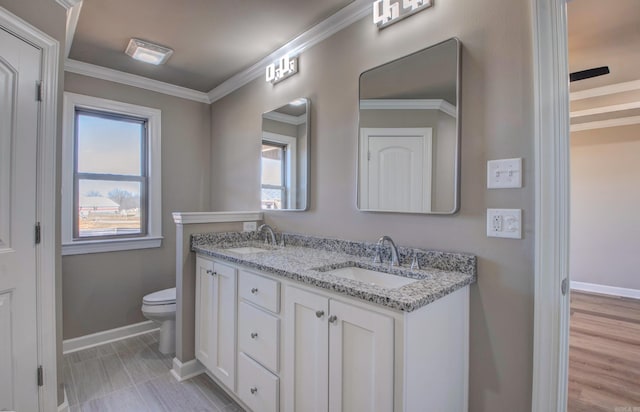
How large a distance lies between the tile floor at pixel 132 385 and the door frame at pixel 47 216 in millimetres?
330

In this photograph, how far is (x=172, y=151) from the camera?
10.9 feet

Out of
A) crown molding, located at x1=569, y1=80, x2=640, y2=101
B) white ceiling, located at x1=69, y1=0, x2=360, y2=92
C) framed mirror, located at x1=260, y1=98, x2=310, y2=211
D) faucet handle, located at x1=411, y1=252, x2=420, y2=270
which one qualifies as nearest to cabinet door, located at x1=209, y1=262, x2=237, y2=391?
framed mirror, located at x1=260, y1=98, x2=310, y2=211

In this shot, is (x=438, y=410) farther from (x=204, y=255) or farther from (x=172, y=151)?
(x=172, y=151)

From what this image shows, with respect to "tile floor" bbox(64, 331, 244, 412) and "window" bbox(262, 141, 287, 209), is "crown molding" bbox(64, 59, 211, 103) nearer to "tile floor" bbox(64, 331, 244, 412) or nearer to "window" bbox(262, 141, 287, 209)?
"window" bbox(262, 141, 287, 209)

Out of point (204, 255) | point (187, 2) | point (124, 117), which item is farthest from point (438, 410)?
point (124, 117)

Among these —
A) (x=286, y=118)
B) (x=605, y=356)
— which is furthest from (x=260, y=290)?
(x=605, y=356)

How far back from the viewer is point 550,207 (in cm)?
127

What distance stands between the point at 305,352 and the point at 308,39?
2.10 metres

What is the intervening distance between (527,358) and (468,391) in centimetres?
32

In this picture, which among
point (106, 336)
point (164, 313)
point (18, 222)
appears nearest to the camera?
point (18, 222)

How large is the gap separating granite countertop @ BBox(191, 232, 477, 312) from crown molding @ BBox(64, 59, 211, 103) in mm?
1840

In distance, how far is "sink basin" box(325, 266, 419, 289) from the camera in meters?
1.56

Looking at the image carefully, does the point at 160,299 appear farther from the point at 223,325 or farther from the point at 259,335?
the point at 259,335

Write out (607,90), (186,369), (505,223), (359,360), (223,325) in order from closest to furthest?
1. (359,360)
2. (505,223)
3. (223,325)
4. (186,369)
5. (607,90)
